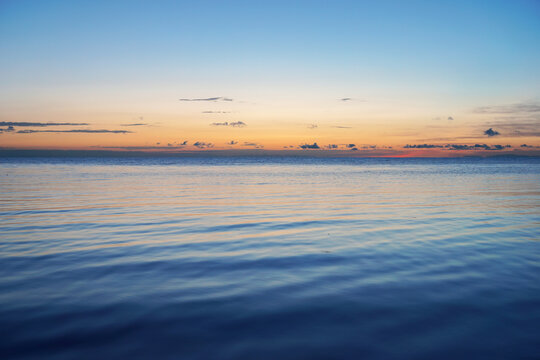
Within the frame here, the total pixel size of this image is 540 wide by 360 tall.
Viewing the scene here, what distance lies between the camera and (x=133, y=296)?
6.86 metres

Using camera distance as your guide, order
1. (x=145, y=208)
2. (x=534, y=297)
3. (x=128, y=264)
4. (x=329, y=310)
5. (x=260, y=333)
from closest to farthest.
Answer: (x=260, y=333) < (x=329, y=310) < (x=534, y=297) < (x=128, y=264) < (x=145, y=208)

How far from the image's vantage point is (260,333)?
5.46 m

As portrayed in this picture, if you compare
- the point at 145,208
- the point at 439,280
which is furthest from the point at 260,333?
the point at 145,208

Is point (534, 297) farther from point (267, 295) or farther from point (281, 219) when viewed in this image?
point (281, 219)

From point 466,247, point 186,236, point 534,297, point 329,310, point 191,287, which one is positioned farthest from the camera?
point 186,236

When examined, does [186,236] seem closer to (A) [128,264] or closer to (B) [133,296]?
(A) [128,264]

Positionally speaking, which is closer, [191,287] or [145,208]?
[191,287]

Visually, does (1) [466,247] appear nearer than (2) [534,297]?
No

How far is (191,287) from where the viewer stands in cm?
738

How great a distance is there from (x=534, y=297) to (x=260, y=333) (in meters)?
5.15

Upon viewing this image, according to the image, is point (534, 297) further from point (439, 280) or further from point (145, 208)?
point (145, 208)

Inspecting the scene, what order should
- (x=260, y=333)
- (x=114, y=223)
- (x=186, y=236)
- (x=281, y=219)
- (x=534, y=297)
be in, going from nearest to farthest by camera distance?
(x=260, y=333)
(x=534, y=297)
(x=186, y=236)
(x=114, y=223)
(x=281, y=219)

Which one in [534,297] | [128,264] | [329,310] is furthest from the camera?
[128,264]

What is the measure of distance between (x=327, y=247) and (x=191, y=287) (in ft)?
15.7
